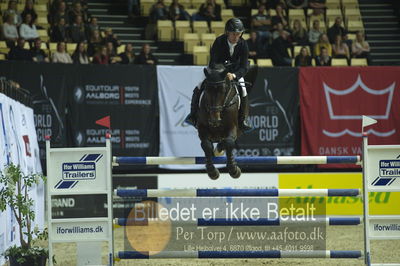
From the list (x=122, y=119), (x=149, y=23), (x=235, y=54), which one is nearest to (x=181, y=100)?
(x=122, y=119)

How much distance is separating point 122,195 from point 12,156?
2.20 m

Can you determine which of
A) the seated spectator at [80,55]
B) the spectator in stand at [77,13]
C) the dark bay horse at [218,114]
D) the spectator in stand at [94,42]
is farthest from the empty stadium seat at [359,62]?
the dark bay horse at [218,114]

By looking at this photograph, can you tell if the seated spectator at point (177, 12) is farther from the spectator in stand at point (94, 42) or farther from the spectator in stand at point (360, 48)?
the spectator in stand at point (360, 48)

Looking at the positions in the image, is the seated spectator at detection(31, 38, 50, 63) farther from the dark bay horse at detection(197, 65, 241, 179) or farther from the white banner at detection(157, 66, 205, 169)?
the dark bay horse at detection(197, 65, 241, 179)

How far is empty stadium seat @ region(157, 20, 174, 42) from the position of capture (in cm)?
1577

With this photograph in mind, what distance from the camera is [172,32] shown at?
1587 cm

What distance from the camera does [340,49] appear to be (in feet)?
51.4

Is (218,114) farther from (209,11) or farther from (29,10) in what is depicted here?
(209,11)

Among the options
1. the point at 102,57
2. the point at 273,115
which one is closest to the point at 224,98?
the point at 273,115

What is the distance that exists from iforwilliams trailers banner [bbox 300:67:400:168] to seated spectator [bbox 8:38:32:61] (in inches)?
214

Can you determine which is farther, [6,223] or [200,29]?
[200,29]

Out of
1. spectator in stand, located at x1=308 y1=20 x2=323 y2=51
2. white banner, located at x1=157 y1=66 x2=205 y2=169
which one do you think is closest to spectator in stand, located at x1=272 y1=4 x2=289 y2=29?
spectator in stand, located at x1=308 y1=20 x2=323 y2=51

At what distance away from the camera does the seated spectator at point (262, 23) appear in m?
15.6

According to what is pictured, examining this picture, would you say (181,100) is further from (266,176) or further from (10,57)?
(10,57)
